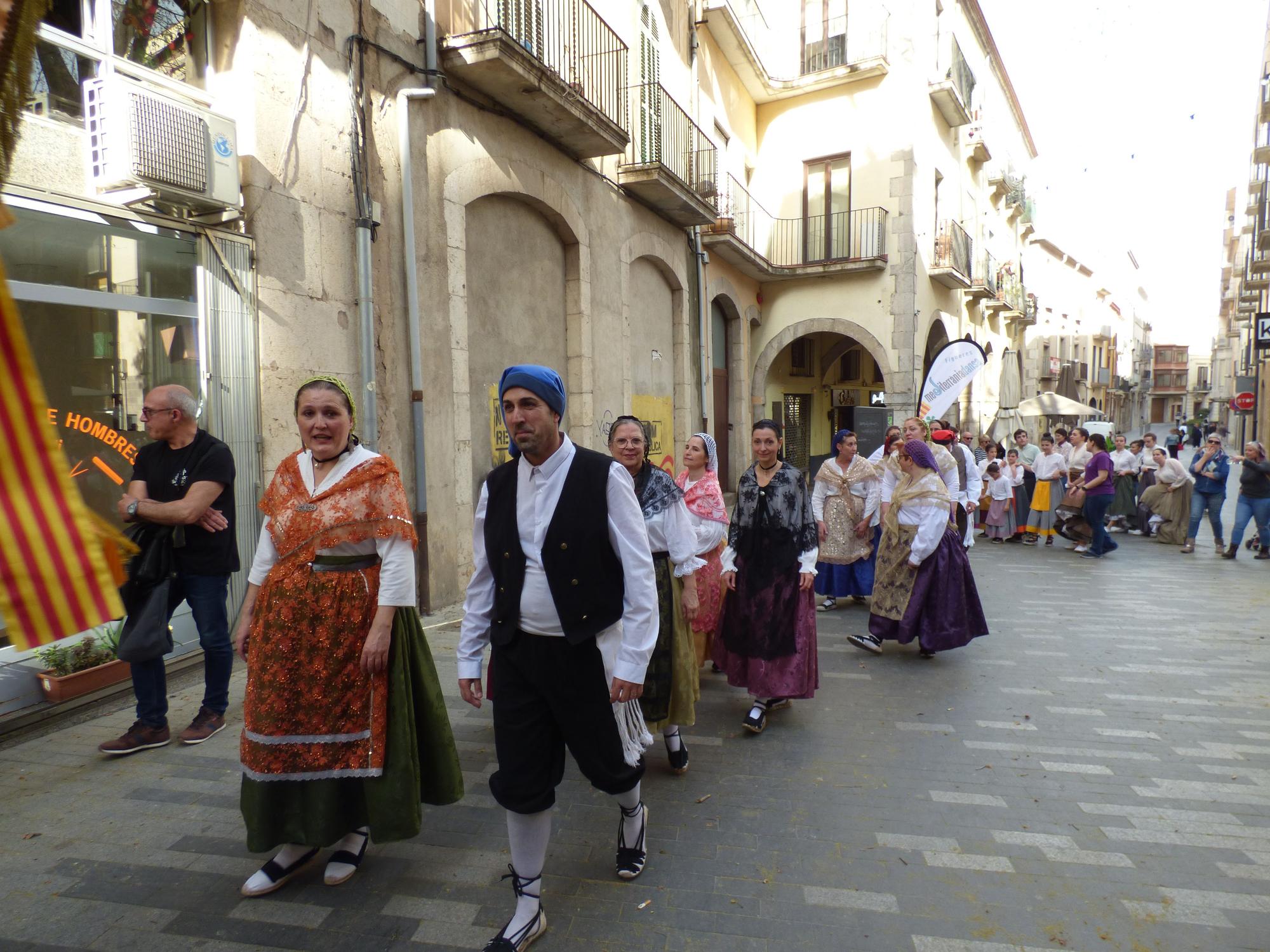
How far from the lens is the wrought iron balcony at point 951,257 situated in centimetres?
1817

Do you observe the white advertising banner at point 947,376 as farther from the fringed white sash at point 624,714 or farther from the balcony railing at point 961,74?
the balcony railing at point 961,74

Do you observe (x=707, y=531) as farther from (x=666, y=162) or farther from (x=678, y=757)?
(x=666, y=162)

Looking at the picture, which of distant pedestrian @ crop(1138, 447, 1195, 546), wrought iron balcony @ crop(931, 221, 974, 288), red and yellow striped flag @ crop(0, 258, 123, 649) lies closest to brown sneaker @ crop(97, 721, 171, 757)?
red and yellow striped flag @ crop(0, 258, 123, 649)

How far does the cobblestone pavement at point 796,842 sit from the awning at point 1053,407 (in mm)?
18833

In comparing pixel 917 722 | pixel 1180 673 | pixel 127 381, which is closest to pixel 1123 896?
pixel 917 722

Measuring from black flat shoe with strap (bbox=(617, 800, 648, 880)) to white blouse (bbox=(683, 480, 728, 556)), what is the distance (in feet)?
6.96

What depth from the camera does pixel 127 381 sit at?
210 inches

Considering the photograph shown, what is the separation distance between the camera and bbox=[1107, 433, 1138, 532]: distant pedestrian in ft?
46.2

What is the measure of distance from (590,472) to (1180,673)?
17.7 feet

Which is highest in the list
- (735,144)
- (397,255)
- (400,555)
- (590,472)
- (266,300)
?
(735,144)

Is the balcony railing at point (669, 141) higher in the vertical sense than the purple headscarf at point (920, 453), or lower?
higher

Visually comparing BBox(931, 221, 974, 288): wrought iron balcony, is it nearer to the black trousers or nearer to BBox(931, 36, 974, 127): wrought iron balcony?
BBox(931, 36, 974, 127): wrought iron balcony

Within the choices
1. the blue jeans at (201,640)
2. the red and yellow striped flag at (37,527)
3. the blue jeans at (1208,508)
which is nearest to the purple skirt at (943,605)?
the blue jeans at (201,640)

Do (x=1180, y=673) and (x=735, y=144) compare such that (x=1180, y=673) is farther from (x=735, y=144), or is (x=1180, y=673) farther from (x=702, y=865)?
(x=735, y=144)
